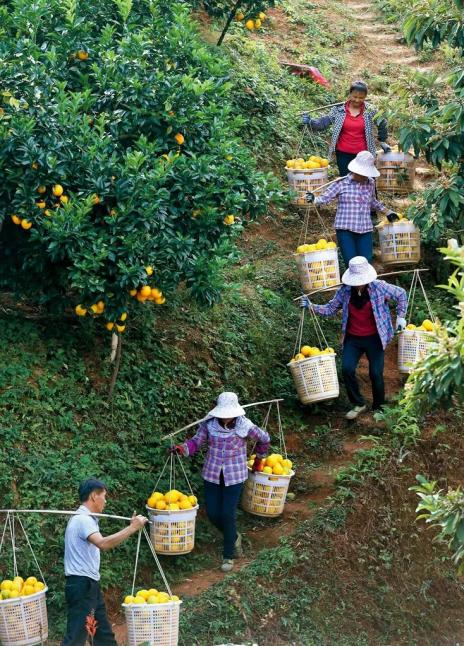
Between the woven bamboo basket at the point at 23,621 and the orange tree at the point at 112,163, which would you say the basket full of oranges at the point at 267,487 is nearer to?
the orange tree at the point at 112,163

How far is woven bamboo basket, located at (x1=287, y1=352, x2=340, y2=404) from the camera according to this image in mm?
10586

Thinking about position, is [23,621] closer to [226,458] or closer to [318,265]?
→ [226,458]

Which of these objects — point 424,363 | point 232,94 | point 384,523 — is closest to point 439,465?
point 384,523

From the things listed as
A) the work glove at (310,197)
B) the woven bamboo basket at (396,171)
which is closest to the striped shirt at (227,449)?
the work glove at (310,197)

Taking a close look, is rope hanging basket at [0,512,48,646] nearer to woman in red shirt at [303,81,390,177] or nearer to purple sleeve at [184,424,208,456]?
purple sleeve at [184,424,208,456]

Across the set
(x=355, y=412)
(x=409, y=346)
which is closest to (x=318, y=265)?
(x=409, y=346)

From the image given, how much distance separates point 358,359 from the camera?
10938mm

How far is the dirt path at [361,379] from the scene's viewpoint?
9.48 metres

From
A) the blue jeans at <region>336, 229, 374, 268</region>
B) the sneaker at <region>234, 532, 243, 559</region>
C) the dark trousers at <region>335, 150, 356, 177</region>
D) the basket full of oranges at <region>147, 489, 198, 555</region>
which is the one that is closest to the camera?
the basket full of oranges at <region>147, 489, 198, 555</region>

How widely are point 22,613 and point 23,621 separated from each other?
0.06m

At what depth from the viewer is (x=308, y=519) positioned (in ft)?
32.2

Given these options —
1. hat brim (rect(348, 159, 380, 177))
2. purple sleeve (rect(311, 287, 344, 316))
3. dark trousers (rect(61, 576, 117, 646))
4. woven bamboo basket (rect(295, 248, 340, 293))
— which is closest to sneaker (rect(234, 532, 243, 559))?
dark trousers (rect(61, 576, 117, 646))

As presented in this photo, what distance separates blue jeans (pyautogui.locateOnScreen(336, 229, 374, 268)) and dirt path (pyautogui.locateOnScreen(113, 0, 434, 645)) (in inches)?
46.2

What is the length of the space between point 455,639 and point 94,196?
14.8 ft
